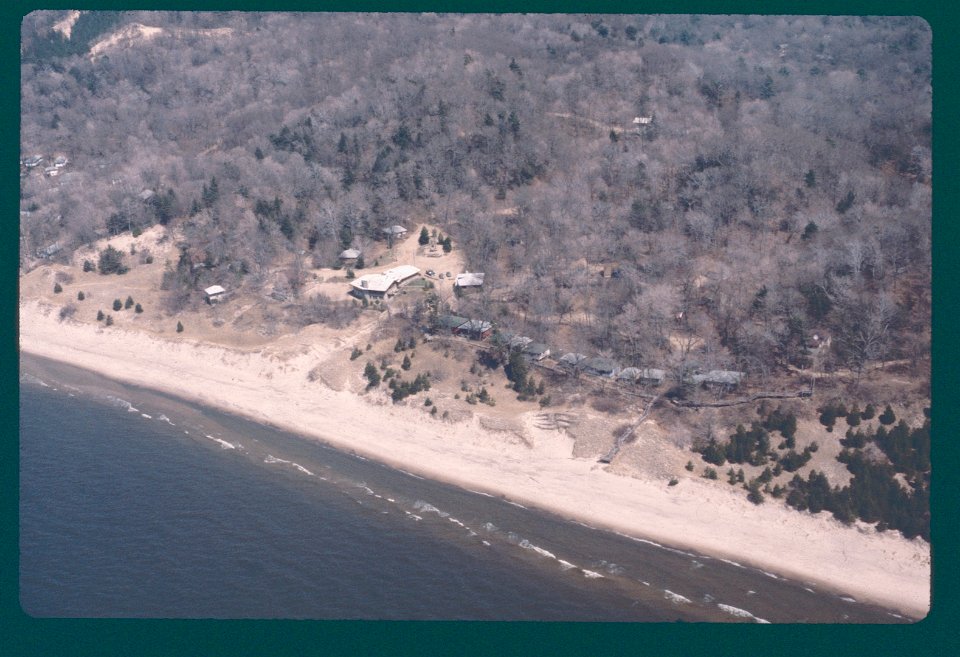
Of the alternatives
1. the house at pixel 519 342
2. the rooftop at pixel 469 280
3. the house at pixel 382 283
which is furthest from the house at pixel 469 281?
the house at pixel 519 342

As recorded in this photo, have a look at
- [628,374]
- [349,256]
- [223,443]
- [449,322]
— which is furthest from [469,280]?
[223,443]

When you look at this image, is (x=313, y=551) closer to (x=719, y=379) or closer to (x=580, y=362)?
(x=580, y=362)

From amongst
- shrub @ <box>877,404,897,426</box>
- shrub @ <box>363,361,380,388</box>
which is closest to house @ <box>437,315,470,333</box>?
shrub @ <box>363,361,380,388</box>

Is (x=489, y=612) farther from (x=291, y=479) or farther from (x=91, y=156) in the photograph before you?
(x=91, y=156)

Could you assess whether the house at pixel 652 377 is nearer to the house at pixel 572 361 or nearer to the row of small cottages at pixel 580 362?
the row of small cottages at pixel 580 362

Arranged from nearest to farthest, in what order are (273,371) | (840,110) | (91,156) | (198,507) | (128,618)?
(128,618), (198,507), (273,371), (840,110), (91,156)

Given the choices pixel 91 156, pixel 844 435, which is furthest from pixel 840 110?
pixel 91 156
